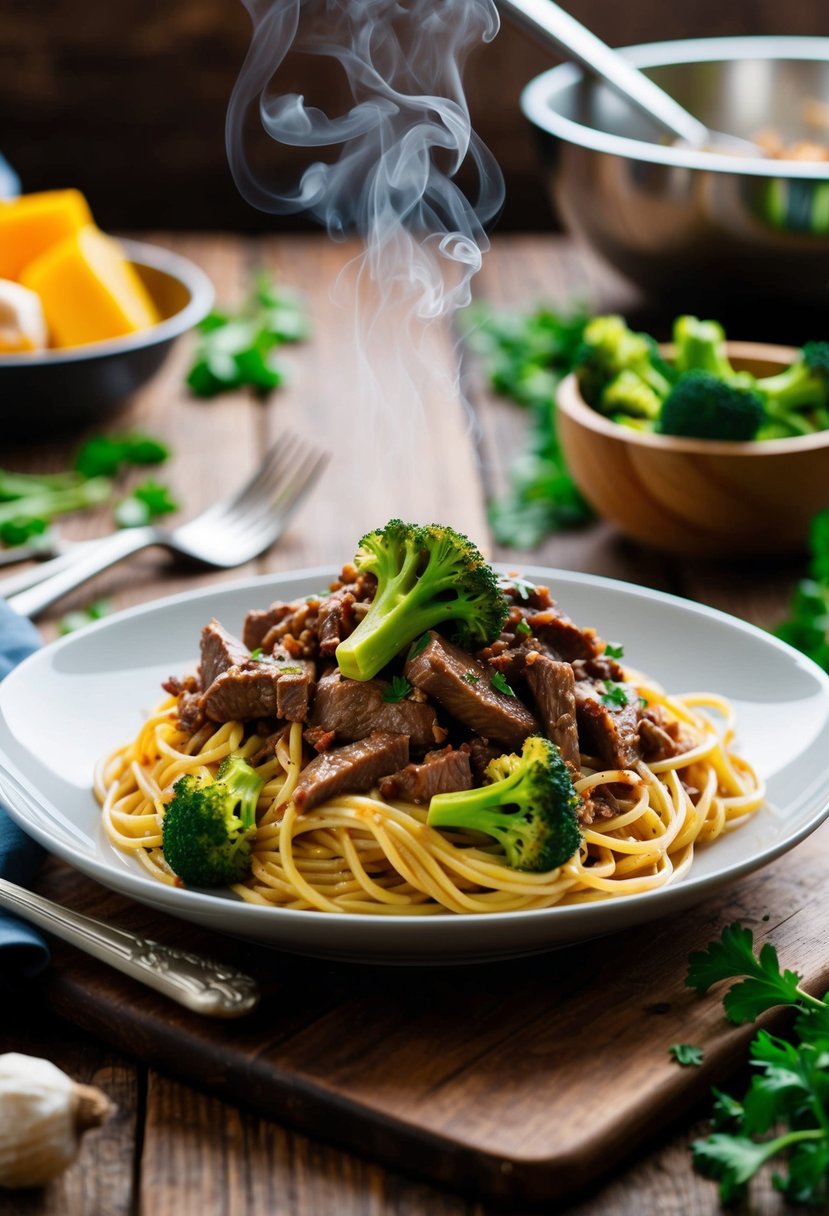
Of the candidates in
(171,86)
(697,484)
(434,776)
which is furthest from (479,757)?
(171,86)

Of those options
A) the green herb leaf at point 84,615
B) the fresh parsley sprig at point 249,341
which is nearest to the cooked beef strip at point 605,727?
the green herb leaf at point 84,615

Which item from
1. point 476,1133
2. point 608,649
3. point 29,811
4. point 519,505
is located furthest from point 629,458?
point 476,1133

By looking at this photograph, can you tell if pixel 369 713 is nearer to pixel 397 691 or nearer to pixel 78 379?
pixel 397 691

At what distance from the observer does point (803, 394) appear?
16.9 ft

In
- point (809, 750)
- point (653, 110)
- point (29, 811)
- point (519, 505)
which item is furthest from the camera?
point (653, 110)

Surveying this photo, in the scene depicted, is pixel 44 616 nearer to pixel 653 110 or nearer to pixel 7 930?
pixel 7 930

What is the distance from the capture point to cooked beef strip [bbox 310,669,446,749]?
321 cm

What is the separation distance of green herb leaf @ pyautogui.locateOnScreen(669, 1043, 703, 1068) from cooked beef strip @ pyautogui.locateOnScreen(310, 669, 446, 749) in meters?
0.85

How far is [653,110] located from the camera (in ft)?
20.4

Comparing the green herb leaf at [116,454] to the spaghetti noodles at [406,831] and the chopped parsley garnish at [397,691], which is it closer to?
the spaghetti noodles at [406,831]

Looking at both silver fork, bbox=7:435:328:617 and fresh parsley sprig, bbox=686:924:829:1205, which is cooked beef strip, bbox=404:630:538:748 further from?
silver fork, bbox=7:435:328:617

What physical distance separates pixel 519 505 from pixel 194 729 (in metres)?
2.43

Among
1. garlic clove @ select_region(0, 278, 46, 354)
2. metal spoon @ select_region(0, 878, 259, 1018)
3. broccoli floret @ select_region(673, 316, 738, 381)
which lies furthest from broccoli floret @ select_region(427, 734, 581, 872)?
garlic clove @ select_region(0, 278, 46, 354)

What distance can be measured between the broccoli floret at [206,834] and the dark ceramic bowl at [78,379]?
3054mm
